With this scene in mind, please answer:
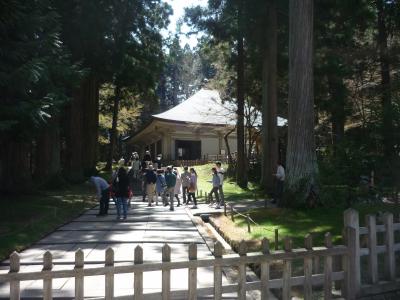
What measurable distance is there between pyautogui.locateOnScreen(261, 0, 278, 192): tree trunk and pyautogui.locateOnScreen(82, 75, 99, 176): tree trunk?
1295cm

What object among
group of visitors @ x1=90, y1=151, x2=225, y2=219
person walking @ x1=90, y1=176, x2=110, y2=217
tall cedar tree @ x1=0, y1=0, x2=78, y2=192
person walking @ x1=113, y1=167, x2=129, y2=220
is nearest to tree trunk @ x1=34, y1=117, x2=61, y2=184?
group of visitors @ x1=90, y1=151, x2=225, y2=219

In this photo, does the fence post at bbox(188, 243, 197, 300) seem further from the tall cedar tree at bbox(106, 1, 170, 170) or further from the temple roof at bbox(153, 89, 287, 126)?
the temple roof at bbox(153, 89, 287, 126)

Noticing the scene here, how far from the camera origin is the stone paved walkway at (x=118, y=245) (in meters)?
6.98

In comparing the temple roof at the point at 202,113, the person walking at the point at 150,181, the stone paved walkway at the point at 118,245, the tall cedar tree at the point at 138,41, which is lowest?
the stone paved walkway at the point at 118,245

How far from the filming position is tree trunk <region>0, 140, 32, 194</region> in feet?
63.4

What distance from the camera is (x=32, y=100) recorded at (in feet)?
43.5

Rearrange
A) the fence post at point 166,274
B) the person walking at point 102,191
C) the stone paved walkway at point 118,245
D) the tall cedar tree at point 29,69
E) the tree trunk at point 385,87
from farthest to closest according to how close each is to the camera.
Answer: the person walking at point 102,191, the tall cedar tree at point 29,69, the tree trunk at point 385,87, the stone paved walkway at point 118,245, the fence post at point 166,274

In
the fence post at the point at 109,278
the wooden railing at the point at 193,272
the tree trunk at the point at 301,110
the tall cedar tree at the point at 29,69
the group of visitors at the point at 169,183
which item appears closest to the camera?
the wooden railing at the point at 193,272

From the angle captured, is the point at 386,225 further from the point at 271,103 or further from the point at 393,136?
the point at 271,103

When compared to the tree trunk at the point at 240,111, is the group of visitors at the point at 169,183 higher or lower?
lower

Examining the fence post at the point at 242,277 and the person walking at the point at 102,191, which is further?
the person walking at the point at 102,191

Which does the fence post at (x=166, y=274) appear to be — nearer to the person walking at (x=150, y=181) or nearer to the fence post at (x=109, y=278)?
the fence post at (x=109, y=278)

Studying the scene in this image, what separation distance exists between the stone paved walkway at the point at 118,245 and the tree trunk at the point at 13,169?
15.3 feet

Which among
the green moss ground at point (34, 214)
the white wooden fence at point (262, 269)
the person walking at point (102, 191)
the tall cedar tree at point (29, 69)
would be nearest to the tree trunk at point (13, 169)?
the green moss ground at point (34, 214)
